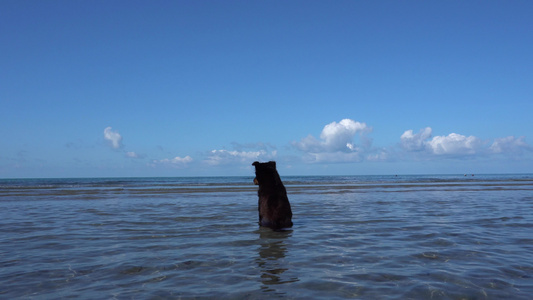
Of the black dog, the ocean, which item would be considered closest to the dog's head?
the black dog

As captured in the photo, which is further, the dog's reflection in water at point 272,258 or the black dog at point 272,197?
the black dog at point 272,197

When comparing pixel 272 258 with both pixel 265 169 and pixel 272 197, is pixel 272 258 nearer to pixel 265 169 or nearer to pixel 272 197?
pixel 272 197

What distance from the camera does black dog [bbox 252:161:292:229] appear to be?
1234 cm

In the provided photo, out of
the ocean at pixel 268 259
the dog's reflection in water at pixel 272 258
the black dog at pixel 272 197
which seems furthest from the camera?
the black dog at pixel 272 197

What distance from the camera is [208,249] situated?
926 centimetres

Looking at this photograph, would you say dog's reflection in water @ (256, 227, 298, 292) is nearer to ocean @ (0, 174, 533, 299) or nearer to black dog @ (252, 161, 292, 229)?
ocean @ (0, 174, 533, 299)

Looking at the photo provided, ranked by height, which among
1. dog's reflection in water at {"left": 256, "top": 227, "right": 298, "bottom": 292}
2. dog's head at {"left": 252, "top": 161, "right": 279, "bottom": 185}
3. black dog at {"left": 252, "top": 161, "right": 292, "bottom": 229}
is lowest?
dog's reflection in water at {"left": 256, "top": 227, "right": 298, "bottom": 292}

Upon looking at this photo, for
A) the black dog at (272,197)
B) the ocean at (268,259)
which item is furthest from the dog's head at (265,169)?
the ocean at (268,259)

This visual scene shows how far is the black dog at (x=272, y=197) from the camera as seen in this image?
12.3 metres

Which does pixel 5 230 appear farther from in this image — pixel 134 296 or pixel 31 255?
pixel 134 296

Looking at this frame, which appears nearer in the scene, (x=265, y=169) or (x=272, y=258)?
(x=272, y=258)

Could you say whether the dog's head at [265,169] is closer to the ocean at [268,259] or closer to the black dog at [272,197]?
the black dog at [272,197]

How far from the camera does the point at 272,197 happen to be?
12.4m

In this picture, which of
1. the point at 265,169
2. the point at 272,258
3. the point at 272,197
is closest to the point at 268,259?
the point at 272,258
